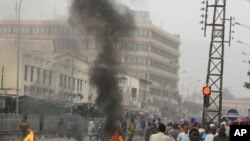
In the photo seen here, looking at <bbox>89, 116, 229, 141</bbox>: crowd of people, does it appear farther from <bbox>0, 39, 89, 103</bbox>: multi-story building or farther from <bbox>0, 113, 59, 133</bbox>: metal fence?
<bbox>0, 39, 89, 103</bbox>: multi-story building

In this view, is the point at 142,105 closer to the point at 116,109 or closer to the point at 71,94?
the point at 71,94

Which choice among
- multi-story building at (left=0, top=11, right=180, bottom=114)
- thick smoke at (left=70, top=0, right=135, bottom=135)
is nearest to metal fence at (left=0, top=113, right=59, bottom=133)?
multi-story building at (left=0, top=11, right=180, bottom=114)

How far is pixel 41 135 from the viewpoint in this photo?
4175cm

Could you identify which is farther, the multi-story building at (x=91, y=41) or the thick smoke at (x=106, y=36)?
the multi-story building at (x=91, y=41)

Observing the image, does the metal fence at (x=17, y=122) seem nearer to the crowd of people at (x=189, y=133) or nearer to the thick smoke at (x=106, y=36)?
the thick smoke at (x=106, y=36)

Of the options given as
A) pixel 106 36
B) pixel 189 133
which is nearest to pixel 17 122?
pixel 106 36

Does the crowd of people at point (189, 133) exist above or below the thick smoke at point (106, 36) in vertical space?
below

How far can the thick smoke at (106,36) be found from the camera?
2883 cm

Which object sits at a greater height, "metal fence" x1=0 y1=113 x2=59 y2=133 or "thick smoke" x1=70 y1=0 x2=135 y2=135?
"thick smoke" x1=70 y1=0 x2=135 y2=135

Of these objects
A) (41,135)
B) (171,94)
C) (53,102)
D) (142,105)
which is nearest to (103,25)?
(41,135)

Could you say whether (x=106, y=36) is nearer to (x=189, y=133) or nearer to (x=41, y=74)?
(x=189, y=133)

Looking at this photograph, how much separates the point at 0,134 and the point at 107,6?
492 inches

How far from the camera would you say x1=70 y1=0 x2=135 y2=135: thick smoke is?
1135 inches

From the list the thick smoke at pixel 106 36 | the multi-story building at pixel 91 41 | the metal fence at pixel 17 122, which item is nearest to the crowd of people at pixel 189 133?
the thick smoke at pixel 106 36
